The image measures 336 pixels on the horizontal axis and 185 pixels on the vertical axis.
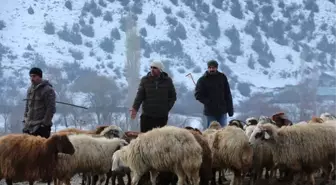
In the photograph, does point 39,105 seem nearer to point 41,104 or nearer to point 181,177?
point 41,104

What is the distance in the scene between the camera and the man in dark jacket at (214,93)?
1518cm

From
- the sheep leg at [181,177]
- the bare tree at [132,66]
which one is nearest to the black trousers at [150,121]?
the sheep leg at [181,177]

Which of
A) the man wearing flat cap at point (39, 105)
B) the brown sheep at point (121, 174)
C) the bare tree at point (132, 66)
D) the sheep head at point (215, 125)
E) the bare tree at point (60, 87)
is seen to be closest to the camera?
the man wearing flat cap at point (39, 105)

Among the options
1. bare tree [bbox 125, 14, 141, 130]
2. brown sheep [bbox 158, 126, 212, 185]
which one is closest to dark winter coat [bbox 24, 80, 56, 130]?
brown sheep [bbox 158, 126, 212, 185]

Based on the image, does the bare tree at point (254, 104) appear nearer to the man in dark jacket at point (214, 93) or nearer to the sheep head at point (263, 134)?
the man in dark jacket at point (214, 93)

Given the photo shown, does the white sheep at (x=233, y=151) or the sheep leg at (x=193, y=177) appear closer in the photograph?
the sheep leg at (x=193, y=177)

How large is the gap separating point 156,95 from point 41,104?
221cm

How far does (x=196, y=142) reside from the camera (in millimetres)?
11656

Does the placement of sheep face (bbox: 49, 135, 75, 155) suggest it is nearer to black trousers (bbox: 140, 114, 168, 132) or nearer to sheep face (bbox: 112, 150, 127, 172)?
sheep face (bbox: 112, 150, 127, 172)

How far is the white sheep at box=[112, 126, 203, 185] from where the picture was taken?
1136 centimetres

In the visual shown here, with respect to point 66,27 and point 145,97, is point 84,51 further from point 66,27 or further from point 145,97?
point 145,97

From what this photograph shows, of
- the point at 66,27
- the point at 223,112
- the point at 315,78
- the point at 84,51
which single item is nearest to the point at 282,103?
the point at 315,78

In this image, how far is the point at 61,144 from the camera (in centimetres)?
1193

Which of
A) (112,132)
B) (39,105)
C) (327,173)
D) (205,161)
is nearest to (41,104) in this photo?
(39,105)
